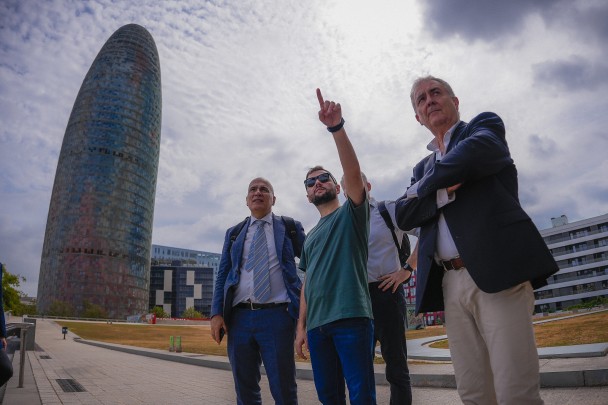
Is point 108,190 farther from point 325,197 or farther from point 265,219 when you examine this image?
point 325,197

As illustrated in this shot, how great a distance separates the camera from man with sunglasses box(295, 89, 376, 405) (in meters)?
2.34

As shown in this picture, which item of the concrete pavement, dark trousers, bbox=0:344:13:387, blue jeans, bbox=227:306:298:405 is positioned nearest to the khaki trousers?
blue jeans, bbox=227:306:298:405

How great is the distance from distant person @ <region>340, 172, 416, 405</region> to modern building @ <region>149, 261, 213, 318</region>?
483 feet

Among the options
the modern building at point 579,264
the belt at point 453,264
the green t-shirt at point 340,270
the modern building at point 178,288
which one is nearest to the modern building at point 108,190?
the modern building at point 178,288

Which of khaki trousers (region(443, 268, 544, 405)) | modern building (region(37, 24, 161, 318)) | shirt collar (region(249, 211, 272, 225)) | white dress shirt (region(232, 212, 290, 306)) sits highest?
modern building (region(37, 24, 161, 318))

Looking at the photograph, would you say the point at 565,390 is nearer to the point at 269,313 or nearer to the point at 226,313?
the point at 269,313

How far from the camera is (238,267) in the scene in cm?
340

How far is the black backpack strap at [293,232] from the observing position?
3582 millimetres

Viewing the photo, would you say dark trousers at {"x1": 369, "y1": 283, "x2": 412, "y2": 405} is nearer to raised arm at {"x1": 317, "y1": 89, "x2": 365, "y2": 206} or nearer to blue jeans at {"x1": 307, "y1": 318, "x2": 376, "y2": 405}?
blue jeans at {"x1": 307, "y1": 318, "x2": 376, "y2": 405}

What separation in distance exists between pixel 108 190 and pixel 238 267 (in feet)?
362

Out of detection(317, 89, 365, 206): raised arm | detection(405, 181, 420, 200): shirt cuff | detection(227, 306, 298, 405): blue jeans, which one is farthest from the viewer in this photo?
detection(227, 306, 298, 405): blue jeans

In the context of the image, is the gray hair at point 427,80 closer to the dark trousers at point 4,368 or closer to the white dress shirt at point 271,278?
the white dress shirt at point 271,278

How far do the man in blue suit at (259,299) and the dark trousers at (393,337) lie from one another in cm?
71

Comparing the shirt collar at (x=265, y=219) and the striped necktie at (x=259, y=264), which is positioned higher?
the shirt collar at (x=265, y=219)
